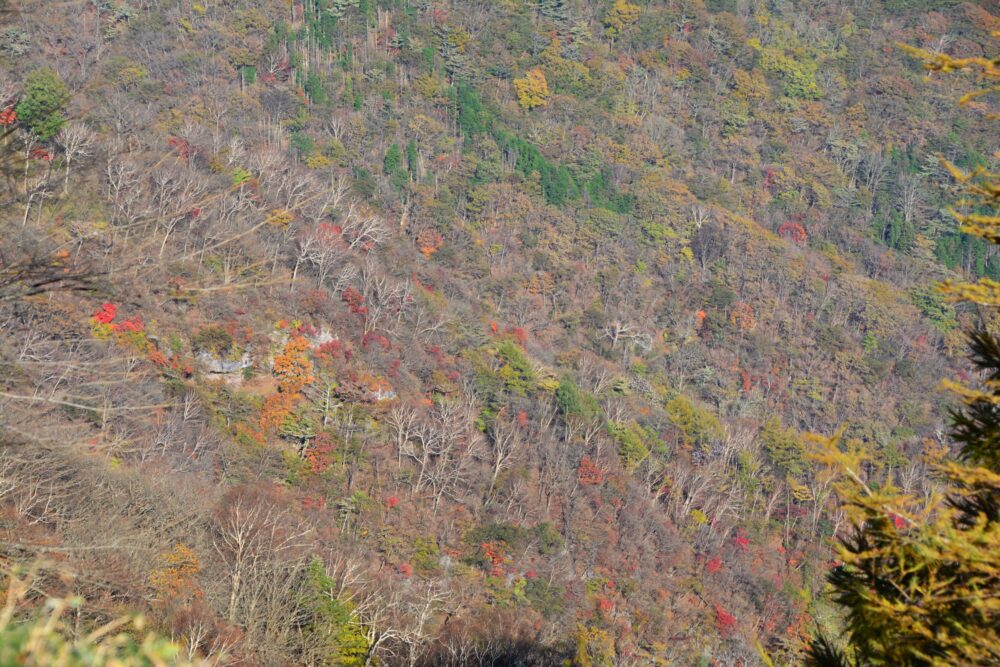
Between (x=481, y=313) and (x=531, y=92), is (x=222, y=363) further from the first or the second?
A: (x=531, y=92)

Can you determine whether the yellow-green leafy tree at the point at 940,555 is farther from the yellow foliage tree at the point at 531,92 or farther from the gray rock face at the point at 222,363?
the yellow foliage tree at the point at 531,92

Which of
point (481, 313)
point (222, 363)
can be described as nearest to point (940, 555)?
point (222, 363)

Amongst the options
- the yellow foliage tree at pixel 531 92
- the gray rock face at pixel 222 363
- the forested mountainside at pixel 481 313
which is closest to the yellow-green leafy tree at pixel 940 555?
the forested mountainside at pixel 481 313

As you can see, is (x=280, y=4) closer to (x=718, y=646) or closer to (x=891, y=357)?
(x=891, y=357)

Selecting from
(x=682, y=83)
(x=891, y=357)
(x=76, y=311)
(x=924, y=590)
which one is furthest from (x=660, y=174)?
(x=924, y=590)

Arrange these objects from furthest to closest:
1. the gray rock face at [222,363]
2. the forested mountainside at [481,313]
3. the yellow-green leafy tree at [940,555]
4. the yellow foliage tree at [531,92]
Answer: the yellow foliage tree at [531,92], the gray rock face at [222,363], the forested mountainside at [481,313], the yellow-green leafy tree at [940,555]

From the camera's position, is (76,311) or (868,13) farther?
(868,13)

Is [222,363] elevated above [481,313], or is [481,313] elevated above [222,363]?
[222,363]

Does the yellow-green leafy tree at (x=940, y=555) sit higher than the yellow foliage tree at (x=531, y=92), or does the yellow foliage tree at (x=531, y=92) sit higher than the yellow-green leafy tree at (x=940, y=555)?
the yellow-green leafy tree at (x=940, y=555)
